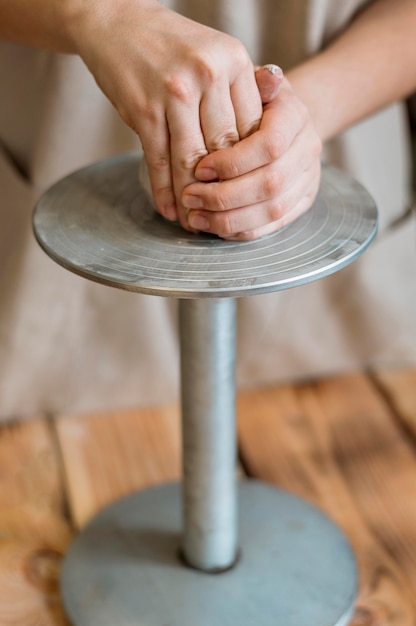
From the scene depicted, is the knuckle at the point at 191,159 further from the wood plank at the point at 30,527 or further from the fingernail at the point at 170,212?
the wood plank at the point at 30,527

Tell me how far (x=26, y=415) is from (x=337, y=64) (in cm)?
69

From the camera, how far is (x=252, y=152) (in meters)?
0.77

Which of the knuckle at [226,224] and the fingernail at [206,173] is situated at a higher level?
the fingernail at [206,173]

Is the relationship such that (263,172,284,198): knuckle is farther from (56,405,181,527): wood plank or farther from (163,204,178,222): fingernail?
(56,405,181,527): wood plank

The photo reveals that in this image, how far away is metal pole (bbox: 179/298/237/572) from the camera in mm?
917

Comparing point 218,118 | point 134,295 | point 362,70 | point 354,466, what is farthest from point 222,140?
point 354,466

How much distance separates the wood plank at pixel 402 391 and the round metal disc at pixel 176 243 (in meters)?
0.52

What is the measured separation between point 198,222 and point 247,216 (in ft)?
0.15

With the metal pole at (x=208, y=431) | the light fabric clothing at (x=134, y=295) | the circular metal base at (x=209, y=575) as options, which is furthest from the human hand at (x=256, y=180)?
the circular metal base at (x=209, y=575)

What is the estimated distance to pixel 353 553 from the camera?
1.10 metres

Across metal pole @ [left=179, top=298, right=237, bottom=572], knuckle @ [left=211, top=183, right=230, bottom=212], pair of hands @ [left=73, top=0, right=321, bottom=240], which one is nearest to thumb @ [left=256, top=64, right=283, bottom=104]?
pair of hands @ [left=73, top=0, right=321, bottom=240]

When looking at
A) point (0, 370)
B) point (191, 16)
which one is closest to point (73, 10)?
point (191, 16)

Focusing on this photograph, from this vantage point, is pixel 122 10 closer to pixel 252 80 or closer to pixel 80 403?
pixel 252 80

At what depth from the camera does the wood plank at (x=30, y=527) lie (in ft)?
3.41
